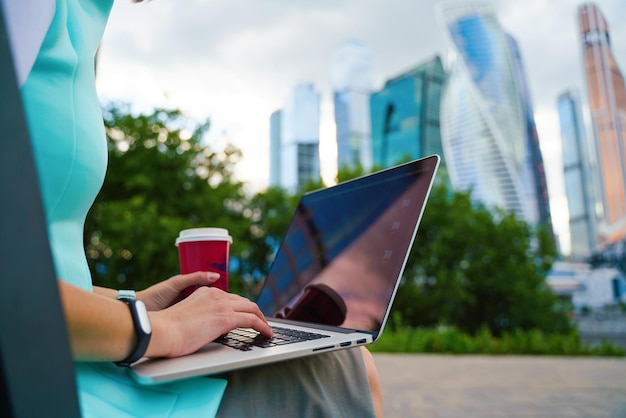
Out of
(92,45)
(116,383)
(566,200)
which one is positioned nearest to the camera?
(116,383)

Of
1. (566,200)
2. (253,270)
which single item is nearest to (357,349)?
(253,270)

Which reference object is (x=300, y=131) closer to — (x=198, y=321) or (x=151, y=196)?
(x=151, y=196)

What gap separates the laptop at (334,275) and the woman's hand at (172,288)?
13 centimetres

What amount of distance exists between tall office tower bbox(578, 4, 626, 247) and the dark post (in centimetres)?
5793

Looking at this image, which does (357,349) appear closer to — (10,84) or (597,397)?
(10,84)

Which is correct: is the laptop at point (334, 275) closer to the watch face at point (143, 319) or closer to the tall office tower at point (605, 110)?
the watch face at point (143, 319)

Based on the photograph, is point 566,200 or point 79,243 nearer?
point 79,243

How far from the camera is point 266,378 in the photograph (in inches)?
26.9

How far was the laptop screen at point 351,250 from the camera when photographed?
879mm

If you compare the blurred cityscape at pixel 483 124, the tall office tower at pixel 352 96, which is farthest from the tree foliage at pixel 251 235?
the tall office tower at pixel 352 96

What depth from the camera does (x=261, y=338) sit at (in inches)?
31.0

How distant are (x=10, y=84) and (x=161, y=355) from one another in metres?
0.40

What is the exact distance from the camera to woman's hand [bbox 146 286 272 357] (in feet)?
2.02

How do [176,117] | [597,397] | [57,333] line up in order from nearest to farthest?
[57,333] < [597,397] < [176,117]
